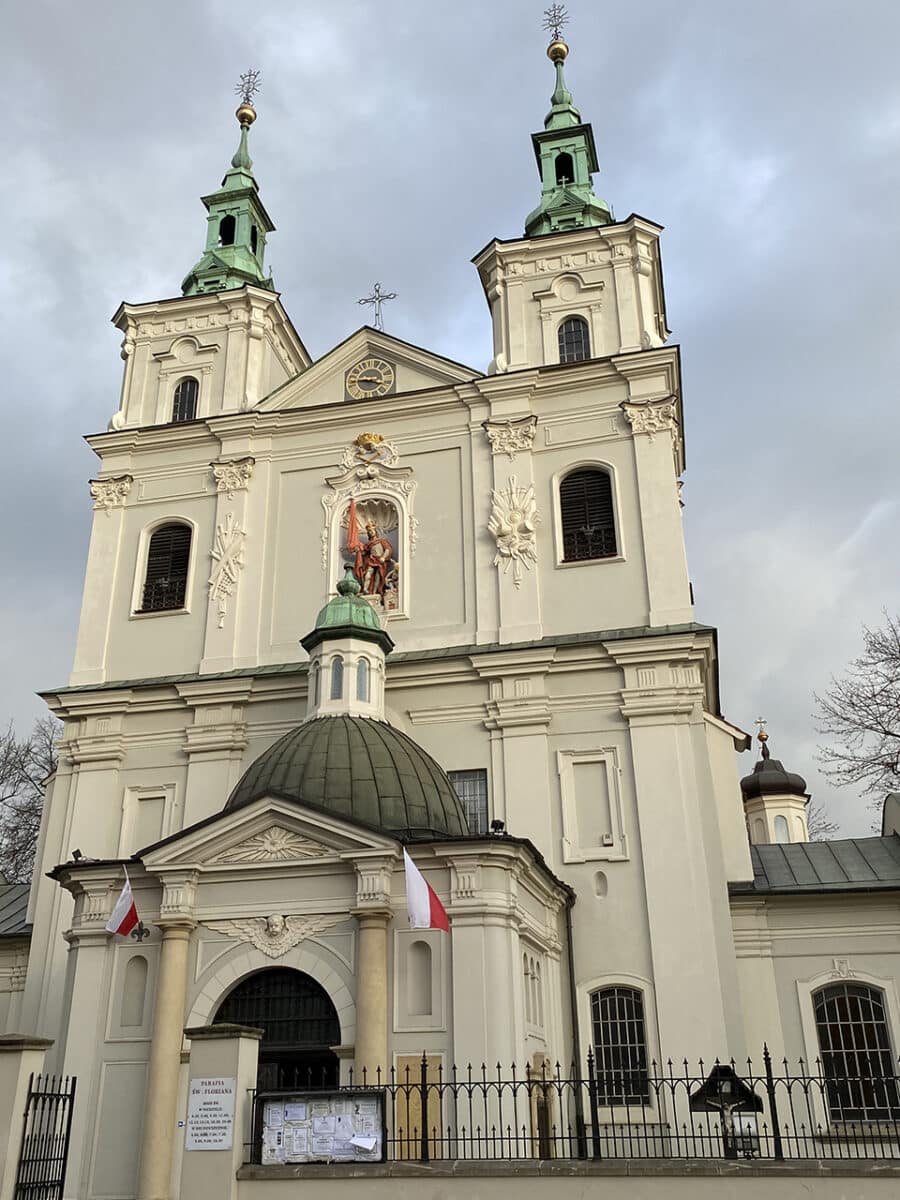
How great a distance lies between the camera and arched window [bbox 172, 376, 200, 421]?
27625 millimetres

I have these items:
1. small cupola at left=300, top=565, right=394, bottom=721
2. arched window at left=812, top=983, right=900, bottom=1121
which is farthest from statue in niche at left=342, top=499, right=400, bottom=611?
arched window at left=812, top=983, right=900, bottom=1121

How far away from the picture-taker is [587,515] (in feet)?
77.7

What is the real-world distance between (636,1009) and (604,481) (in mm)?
10499

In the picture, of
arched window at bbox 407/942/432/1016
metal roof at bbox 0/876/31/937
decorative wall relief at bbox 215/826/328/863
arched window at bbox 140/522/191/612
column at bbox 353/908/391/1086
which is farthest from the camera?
arched window at bbox 140/522/191/612

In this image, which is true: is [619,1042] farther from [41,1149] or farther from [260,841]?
[41,1149]

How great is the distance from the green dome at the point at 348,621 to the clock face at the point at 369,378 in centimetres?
596

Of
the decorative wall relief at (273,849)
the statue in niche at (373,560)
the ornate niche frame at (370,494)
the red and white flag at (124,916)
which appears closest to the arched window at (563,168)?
the ornate niche frame at (370,494)

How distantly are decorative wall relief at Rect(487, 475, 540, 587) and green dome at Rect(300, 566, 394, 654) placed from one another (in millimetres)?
3013

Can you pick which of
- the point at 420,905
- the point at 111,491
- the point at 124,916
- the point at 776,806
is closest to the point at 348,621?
the point at 124,916

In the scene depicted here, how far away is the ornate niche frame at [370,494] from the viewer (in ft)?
80.1

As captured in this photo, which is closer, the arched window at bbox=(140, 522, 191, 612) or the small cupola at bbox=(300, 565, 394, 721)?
the small cupola at bbox=(300, 565, 394, 721)

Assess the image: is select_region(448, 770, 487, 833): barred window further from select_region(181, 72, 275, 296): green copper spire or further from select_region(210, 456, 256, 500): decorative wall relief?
select_region(181, 72, 275, 296): green copper spire

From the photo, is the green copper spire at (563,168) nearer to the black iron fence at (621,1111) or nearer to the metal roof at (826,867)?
the metal roof at (826,867)

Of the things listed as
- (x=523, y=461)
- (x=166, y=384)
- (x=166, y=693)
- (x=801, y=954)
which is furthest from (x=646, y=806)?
(x=166, y=384)
